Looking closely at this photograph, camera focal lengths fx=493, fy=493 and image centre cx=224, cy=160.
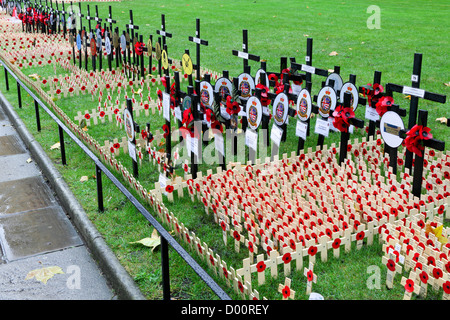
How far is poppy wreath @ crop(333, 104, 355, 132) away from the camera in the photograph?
5.81 metres

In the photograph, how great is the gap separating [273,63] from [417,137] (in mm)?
7761

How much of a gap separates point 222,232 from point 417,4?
21.5 m

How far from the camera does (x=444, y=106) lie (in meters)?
8.34

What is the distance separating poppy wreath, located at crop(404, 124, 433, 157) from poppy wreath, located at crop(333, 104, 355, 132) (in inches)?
32.8

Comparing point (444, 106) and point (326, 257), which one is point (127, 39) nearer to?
point (444, 106)

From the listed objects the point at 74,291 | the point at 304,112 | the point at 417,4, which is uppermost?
the point at 417,4

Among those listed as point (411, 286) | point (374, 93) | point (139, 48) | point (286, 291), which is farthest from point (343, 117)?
point (139, 48)

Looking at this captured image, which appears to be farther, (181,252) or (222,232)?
(222,232)

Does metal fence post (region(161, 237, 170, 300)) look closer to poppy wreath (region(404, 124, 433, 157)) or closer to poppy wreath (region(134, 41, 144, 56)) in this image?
poppy wreath (region(404, 124, 433, 157))

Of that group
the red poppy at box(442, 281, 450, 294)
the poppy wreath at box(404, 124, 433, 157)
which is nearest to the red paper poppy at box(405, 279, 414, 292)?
the red poppy at box(442, 281, 450, 294)

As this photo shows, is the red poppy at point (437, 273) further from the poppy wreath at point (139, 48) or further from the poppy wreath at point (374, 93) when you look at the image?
the poppy wreath at point (139, 48)

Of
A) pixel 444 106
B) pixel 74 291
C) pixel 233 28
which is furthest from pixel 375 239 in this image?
pixel 233 28

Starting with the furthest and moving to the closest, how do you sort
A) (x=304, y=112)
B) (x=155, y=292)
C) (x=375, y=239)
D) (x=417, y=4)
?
(x=417, y=4) < (x=304, y=112) < (x=375, y=239) < (x=155, y=292)

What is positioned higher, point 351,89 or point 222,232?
point 351,89
